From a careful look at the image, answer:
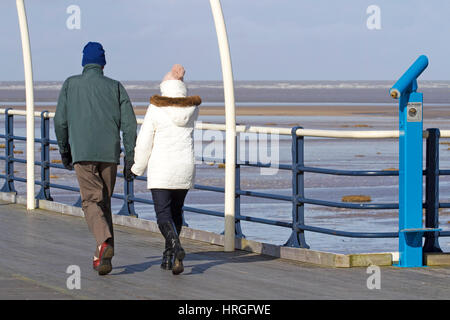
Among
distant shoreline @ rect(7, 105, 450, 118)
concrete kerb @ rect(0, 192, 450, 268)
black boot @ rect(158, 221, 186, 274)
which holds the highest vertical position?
distant shoreline @ rect(7, 105, 450, 118)

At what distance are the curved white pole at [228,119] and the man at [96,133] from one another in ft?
4.96

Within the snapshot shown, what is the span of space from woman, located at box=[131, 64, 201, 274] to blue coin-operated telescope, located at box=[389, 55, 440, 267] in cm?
178

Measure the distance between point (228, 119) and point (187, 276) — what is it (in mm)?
1979

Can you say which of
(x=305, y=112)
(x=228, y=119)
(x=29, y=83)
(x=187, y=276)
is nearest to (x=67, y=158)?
(x=187, y=276)

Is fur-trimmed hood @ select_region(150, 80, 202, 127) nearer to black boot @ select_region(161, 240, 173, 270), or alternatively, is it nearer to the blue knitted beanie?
the blue knitted beanie

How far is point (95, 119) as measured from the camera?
871 centimetres

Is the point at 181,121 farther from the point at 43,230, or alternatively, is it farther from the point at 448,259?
the point at 43,230

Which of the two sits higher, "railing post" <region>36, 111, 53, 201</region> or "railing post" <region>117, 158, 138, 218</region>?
"railing post" <region>36, 111, 53, 201</region>

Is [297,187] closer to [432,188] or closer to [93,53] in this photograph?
[432,188]

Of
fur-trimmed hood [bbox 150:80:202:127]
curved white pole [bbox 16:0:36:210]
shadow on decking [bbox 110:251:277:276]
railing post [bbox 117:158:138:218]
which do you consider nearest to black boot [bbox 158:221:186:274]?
shadow on decking [bbox 110:251:277:276]

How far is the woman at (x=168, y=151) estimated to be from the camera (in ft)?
28.6

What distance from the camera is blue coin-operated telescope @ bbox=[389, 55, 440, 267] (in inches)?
360

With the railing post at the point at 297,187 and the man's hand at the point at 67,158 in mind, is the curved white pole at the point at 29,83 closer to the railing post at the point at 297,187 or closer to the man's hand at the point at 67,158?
the man's hand at the point at 67,158
